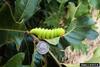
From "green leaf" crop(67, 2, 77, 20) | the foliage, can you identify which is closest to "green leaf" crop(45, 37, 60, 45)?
the foliage

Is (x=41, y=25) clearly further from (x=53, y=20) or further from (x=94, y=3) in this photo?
(x=94, y=3)

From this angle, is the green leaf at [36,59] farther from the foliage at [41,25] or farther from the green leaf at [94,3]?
the green leaf at [94,3]

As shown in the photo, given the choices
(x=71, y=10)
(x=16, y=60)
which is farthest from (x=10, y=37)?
(x=71, y=10)

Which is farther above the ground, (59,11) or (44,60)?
(59,11)

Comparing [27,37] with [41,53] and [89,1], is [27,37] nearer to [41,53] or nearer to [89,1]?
[41,53]

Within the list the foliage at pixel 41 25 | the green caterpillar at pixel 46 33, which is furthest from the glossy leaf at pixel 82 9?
the green caterpillar at pixel 46 33

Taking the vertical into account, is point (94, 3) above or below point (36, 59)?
above

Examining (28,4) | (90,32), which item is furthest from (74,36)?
(28,4)
